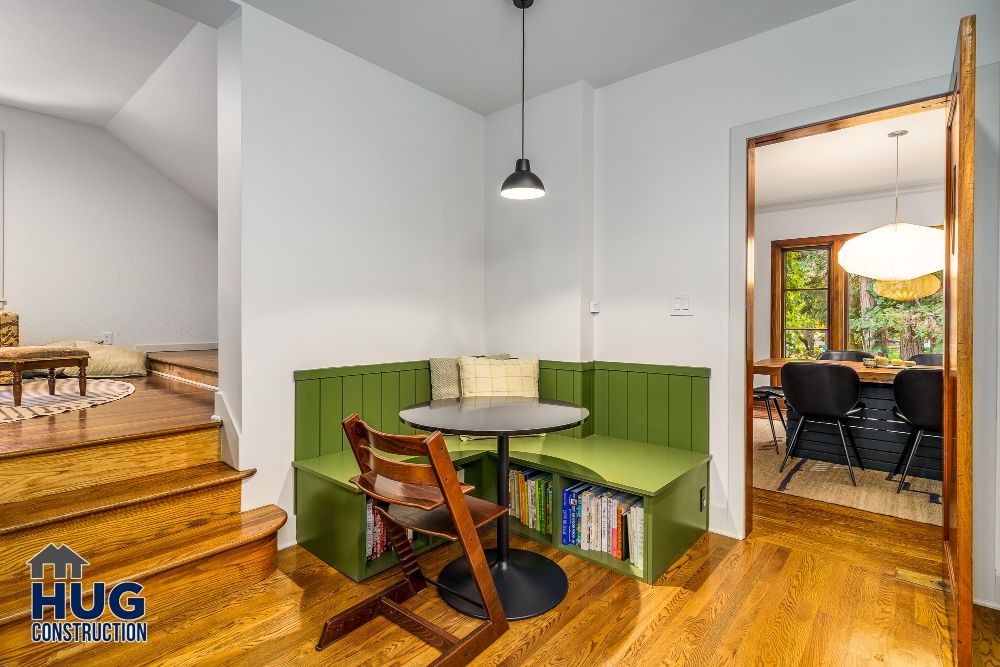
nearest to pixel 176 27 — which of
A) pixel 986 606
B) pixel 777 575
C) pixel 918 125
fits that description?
pixel 777 575

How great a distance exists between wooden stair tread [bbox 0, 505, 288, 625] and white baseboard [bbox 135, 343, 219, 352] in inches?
131

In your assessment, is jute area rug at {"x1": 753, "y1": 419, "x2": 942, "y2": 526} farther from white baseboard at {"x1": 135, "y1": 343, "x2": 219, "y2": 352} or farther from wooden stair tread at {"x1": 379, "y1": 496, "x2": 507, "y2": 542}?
white baseboard at {"x1": 135, "y1": 343, "x2": 219, "y2": 352}

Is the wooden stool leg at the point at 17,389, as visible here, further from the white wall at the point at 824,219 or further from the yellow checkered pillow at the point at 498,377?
the white wall at the point at 824,219

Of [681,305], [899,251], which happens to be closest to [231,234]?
[681,305]

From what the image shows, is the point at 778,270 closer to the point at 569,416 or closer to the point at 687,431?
the point at 687,431

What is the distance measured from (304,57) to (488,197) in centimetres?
144

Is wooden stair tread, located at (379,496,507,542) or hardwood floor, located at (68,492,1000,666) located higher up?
wooden stair tread, located at (379,496,507,542)

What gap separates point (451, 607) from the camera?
209 centimetres

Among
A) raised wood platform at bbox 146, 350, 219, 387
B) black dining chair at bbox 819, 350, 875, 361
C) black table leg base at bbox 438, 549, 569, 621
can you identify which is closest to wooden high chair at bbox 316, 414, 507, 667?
black table leg base at bbox 438, 549, 569, 621

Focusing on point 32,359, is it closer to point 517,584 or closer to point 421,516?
point 421,516

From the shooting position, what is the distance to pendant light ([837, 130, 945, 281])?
3.94 m

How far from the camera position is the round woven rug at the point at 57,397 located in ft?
9.43

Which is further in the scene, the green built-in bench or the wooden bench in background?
the wooden bench in background

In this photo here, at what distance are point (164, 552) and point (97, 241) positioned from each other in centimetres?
389
